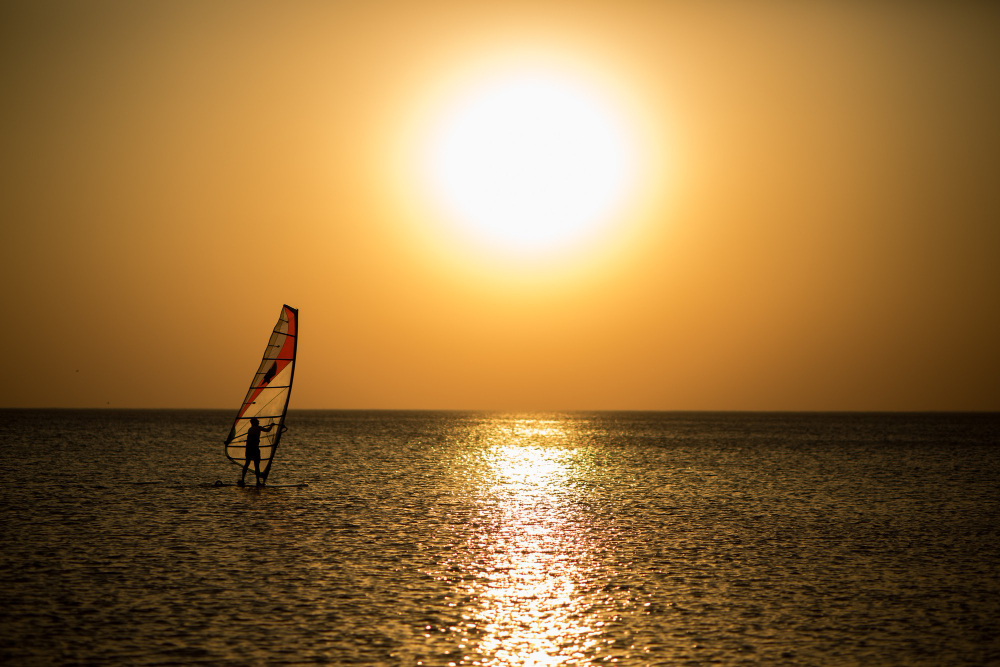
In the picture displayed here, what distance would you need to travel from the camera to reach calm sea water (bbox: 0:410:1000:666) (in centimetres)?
1507

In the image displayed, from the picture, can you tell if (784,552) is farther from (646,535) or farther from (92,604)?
(92,604)

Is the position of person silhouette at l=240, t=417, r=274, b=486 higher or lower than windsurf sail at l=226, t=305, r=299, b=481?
lower

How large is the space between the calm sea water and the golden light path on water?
0.07m

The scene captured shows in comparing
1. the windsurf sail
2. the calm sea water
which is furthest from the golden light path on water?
the windsurf sail

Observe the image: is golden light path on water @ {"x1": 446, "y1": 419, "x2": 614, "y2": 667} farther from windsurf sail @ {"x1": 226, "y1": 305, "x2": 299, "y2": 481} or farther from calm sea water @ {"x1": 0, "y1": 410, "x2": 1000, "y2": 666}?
windsurf sail @ {"x1": 226, "y1": 305, "x2": 299, "y2": 481}

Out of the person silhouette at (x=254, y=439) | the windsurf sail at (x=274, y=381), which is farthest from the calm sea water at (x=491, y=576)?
the windsurf sail at (x=274, y=381)

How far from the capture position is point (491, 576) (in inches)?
830

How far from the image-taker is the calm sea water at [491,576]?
15070 mm

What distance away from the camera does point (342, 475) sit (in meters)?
54.1

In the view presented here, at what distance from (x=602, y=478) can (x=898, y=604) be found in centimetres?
3896

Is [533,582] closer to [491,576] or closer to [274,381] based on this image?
[491,576]

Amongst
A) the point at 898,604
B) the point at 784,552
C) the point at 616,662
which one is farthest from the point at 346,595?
the point at 784,552

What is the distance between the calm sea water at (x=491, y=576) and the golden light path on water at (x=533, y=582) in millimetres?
72

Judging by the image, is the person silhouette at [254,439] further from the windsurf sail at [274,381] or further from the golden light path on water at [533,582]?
the golden light path on water at [533,582]
